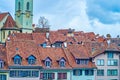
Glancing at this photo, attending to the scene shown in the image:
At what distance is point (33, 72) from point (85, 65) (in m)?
11.7

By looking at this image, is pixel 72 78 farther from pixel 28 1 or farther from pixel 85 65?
pixel 28 1

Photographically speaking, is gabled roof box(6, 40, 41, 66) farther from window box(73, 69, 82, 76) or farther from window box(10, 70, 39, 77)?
window box(73, 69, 82, 76)

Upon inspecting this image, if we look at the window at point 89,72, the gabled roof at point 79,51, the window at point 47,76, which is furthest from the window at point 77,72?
the window at point 47,76

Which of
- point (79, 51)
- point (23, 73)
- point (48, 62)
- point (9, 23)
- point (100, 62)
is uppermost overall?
point (9, 23)

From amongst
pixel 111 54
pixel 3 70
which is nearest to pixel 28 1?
pixel 111 54

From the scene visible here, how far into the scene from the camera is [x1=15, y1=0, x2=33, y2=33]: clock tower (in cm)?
14562

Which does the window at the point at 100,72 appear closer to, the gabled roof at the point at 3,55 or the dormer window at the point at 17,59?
the dormer window at the point at 17,59

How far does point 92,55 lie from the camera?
90.1m

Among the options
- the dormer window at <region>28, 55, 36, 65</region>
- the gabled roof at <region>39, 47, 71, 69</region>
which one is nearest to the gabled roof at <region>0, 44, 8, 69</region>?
the dormer window at <region>28, 55, 36, 65</region>

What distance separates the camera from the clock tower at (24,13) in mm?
145625

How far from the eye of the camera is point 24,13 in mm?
147000

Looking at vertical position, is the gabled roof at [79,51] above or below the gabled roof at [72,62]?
above

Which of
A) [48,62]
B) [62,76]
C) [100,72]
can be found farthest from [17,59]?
[100,72]

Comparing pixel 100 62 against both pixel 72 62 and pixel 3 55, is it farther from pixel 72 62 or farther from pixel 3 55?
pixel 3 55
